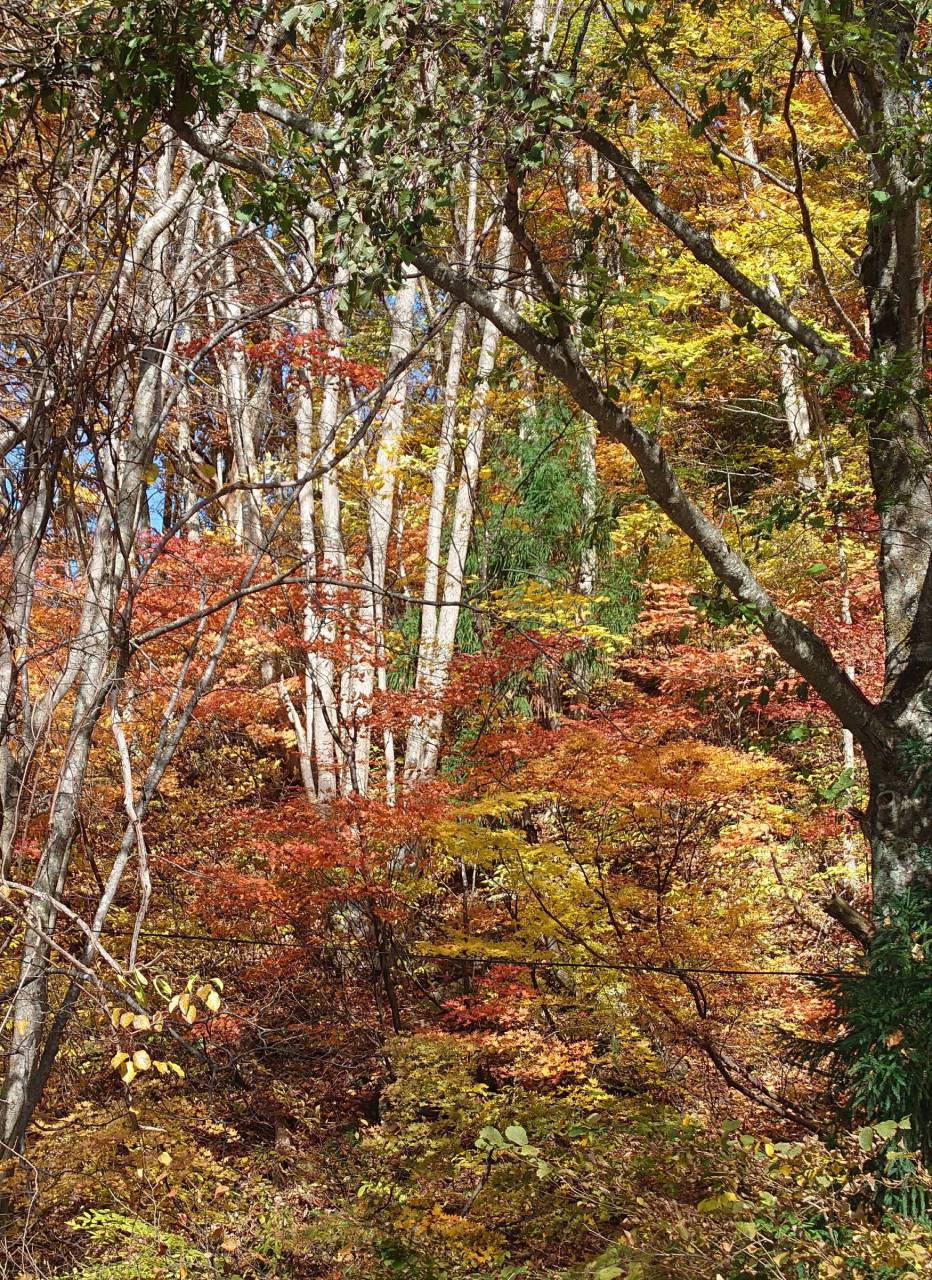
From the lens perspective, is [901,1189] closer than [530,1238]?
Yes

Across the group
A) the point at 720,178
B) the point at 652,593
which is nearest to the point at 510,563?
the point at 652,593

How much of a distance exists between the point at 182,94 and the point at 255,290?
12.8 feet

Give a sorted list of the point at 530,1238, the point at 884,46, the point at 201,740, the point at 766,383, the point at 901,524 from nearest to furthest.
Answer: the point at 884,46 → the point at 901,524 → the point at 530,1238 → the point at 201,740 → the point at 766,383

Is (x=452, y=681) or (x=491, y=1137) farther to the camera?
(x=452, y=681)

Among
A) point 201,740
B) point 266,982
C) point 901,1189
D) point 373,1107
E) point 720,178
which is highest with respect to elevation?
Answer: point 720,178

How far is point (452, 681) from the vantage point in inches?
264

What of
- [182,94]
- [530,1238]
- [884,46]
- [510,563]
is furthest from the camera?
[510,563]

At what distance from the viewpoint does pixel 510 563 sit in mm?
8594

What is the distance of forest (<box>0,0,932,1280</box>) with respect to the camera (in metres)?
2.94

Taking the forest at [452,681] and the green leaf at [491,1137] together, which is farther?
the forest at [452,681]

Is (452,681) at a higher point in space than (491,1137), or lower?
higher

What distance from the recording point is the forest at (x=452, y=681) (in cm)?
294

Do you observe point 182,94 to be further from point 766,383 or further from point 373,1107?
point 766,383

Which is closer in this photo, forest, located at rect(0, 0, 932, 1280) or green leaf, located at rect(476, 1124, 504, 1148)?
green leaf, located at rect(476, 1124, 504, 1148)
